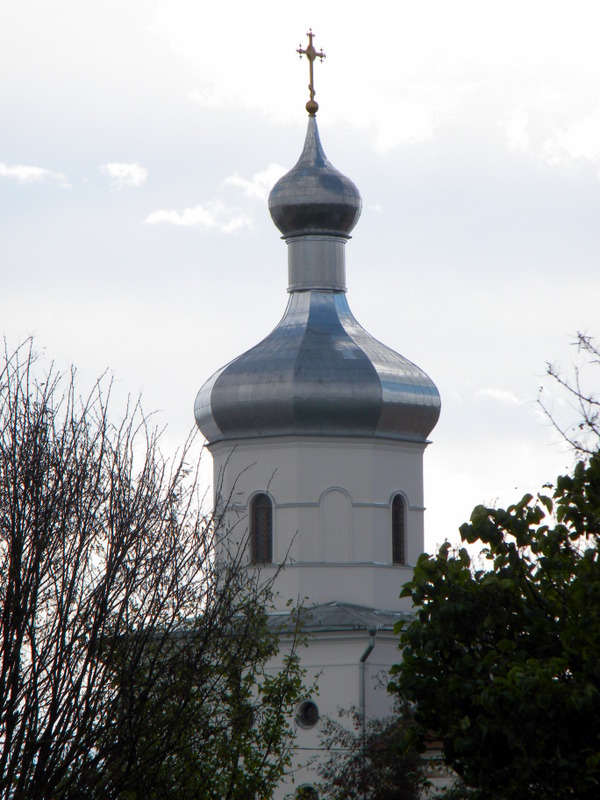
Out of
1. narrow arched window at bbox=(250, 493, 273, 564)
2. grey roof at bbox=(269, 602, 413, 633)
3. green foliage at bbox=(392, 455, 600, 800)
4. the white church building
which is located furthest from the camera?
narrow arched window at bbox=(250, 493, 273, 564)

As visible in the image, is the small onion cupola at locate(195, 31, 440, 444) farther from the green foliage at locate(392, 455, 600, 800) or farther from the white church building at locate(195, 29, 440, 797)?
the green foliage at locate(392, 455, 600, 800)

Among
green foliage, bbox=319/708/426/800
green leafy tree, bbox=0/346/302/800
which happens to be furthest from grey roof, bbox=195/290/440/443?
green leafy tree, bbox=0/346/302/800

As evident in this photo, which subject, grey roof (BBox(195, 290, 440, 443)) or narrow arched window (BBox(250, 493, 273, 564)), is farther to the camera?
grey roof (BBox(195, 290, 440, 443))

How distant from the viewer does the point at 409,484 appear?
3256cm

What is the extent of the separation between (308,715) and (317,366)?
19.0ft

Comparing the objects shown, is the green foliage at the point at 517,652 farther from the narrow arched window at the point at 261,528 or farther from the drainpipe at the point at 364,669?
the narrow arched window at the point at 261,528

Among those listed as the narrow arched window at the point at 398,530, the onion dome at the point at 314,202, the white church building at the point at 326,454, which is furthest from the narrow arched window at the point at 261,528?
the onion dome at the point at 314,202

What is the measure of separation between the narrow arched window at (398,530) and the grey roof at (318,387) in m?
1.13

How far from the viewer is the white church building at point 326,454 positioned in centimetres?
3117

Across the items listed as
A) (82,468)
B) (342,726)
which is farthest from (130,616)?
(342,726)

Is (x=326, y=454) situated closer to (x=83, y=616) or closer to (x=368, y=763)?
(x=368, y=763)

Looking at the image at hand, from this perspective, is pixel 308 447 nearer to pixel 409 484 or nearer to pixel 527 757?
pixel 409 484

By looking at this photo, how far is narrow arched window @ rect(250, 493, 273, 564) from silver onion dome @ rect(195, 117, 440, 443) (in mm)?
1206

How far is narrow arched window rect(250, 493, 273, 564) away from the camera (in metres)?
31.9
